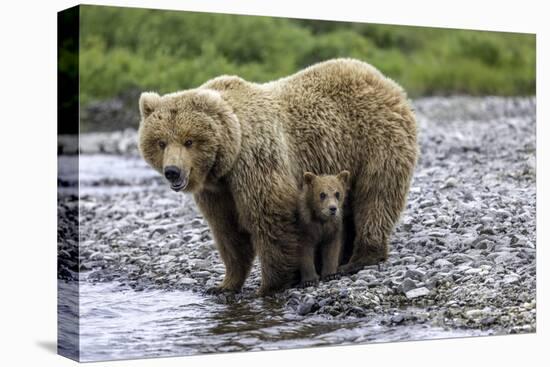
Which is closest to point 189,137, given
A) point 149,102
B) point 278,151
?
point 149,102

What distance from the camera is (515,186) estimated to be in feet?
35.9

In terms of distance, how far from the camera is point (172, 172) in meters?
7.93

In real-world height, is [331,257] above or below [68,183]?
below

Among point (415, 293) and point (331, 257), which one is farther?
point (415, 293)

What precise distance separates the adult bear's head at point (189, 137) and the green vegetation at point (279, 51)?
2.13 metres

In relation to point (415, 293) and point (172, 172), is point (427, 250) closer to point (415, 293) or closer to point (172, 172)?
point (415, 293)

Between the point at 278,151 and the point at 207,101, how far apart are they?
0.83 m

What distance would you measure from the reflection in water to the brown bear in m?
0.40

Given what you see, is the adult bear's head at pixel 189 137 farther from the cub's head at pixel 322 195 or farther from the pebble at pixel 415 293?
the pebble at pixel 415 293

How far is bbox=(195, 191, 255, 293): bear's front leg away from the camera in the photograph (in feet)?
28.3

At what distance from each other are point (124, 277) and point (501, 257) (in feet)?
12.8

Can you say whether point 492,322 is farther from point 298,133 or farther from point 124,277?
point 124,277

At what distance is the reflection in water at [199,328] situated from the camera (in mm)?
7988

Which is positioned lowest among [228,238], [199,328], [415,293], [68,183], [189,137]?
[199,328]
